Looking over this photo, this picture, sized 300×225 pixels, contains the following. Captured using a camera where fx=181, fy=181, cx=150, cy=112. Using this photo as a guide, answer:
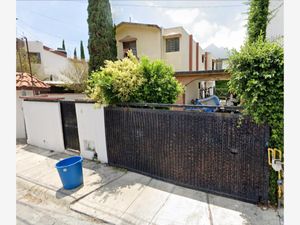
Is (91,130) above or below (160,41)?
below

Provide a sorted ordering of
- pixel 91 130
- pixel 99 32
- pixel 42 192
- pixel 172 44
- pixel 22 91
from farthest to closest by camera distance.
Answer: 1. pixel 172 44
2. pixel 99 32
3. pixel 22 91
4. pixel 91 130
5. pixel 42 192

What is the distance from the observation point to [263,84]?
3.11 metres

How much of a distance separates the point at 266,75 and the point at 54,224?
4.57 meters

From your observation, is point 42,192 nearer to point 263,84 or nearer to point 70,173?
point 70,173

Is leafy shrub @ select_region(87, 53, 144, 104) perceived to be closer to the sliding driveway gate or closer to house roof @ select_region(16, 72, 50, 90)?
the sliding driveway gate

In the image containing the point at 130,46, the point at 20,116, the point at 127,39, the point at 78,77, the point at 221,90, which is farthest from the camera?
the point at 221,90

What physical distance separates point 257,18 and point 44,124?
891 cm

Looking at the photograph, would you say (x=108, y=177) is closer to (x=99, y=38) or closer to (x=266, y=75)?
(x=266, y=75)

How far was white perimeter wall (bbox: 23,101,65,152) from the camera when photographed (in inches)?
273

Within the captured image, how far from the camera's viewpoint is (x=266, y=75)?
3031 mm

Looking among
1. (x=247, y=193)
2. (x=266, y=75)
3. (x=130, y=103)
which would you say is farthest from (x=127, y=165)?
(x=266, y=75)

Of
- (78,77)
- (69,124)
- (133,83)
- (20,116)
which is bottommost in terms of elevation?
(69,124)

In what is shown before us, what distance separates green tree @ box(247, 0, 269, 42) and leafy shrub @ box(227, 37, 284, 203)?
11.9 ft

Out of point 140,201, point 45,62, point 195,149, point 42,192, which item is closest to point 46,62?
point 45,62
